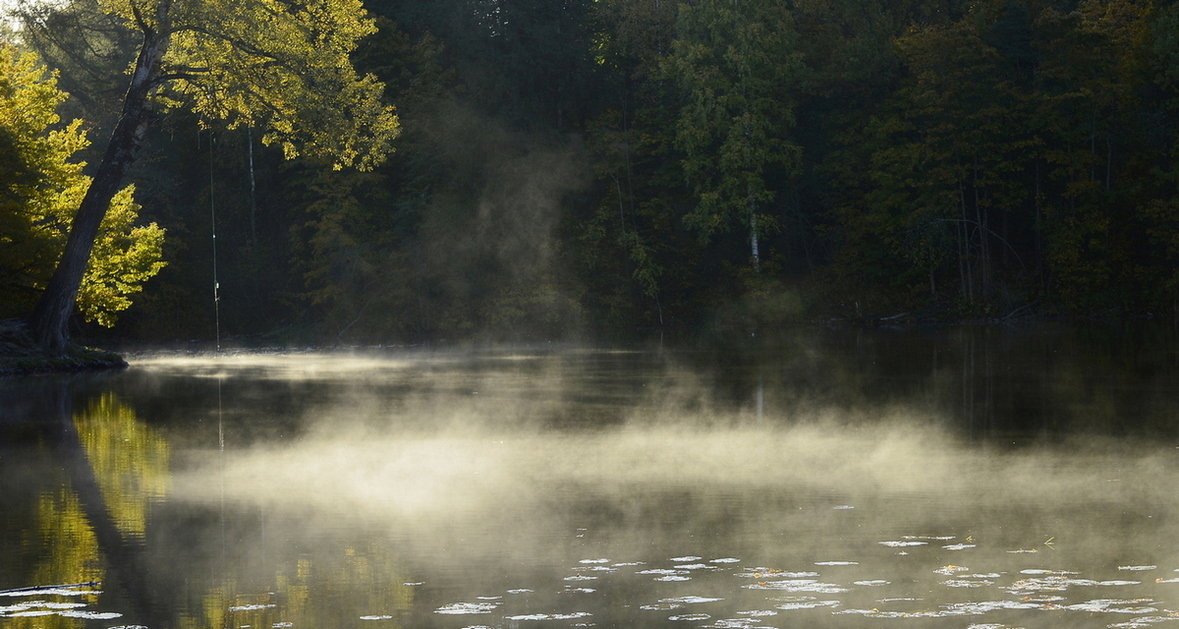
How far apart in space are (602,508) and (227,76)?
2284 cm

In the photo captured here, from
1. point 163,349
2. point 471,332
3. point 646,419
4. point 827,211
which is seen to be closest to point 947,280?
point 827,211

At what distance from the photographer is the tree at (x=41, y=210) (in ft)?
110

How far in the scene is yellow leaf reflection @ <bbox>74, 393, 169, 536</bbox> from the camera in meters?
11.0

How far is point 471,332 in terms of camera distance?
5138 centimetres

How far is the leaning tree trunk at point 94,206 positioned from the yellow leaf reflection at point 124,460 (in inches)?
426

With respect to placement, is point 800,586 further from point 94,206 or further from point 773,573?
point 94,206

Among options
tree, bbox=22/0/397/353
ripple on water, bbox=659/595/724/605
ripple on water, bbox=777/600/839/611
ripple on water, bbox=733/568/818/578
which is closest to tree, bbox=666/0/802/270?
tree, bbox=22/0/397/353

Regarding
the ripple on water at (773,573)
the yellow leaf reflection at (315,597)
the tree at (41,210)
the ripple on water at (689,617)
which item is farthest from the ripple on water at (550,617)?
the tree at (41,210)

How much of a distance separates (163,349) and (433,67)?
15.5 meters

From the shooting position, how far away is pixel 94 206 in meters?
31.2

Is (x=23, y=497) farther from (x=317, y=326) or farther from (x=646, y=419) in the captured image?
(x=317, y=326)

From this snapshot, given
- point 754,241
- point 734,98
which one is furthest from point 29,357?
point 754,241

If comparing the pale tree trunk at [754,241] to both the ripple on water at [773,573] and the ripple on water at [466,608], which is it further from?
the ripple on water at [466,608]

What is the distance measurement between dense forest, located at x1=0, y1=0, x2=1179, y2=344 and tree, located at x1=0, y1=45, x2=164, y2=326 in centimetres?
1103
